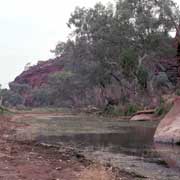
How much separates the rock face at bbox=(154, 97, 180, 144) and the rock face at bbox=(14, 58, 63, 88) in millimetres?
80979

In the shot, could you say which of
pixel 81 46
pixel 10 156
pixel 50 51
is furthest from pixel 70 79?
pixel 10 156

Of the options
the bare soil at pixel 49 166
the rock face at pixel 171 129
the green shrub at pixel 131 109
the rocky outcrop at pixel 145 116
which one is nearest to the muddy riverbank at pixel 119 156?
the bare soil at pixel 49 166

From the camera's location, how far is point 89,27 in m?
54.8

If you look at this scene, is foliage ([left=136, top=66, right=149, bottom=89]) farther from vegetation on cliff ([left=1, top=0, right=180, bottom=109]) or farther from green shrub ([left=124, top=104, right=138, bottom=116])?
green shrub ([left=124, top=104, right=138, bottom=116])

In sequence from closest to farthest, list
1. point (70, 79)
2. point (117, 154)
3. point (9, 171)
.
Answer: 1. point (9, 171)
2. point (117, 154)
3. point (70, 79)

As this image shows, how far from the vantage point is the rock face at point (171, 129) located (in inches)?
719

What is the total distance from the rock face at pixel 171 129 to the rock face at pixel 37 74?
80979mm

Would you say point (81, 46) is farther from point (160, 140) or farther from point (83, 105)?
point (160, 140)

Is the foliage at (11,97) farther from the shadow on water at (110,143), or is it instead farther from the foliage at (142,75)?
the shadow on water at (110,143)

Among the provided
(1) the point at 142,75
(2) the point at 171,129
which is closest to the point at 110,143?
(2) the point at 171,129

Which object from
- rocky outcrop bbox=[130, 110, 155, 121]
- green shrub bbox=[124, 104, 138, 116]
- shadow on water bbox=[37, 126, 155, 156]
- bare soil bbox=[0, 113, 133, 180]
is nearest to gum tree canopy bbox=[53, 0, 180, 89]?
green shrub bbox=[124, 104, 138, 116]

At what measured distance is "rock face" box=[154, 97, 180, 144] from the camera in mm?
18269

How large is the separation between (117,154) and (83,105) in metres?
60.3

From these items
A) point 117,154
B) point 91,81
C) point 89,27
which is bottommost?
point 117,154
